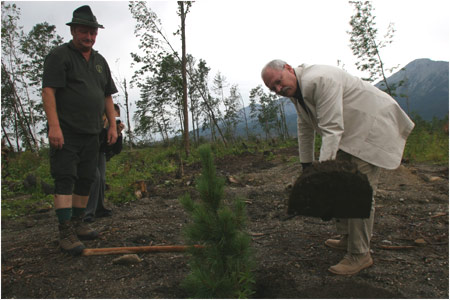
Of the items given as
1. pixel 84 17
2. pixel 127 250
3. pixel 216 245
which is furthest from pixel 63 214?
pixel 84 17

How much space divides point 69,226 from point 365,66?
54.9 feet

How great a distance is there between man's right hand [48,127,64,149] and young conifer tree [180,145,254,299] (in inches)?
56.5

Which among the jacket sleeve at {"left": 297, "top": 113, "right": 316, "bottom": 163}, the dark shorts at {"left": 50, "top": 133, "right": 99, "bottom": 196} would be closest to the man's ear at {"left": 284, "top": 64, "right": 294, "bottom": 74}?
the jacket sleeve at {"left": 297, "top": 113, "right": 316, "bottom": 163}

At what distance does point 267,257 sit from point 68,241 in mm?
1919

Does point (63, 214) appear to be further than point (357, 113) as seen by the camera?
Yes

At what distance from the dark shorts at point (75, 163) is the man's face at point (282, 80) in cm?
195

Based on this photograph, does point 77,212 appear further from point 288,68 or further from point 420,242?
point 420,242

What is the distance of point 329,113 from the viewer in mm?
2201

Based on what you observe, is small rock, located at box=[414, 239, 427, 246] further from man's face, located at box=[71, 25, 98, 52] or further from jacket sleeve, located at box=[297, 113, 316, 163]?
man's face, located at box=[71, 25, 98, 52]

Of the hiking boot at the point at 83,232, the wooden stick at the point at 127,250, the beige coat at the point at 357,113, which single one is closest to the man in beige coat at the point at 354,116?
the beige coat at the point at 357,113

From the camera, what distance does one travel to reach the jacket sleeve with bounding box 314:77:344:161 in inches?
84.3

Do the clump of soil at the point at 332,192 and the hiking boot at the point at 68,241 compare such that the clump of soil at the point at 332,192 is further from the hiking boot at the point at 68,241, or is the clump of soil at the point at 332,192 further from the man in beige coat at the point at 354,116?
the hiking boot at the point at 68,241

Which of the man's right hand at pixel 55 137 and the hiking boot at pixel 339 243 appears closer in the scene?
the man's right hand at pixel 55 137

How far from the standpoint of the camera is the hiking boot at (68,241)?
2.89m
